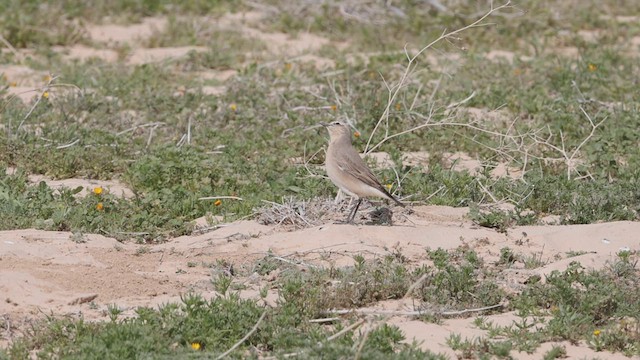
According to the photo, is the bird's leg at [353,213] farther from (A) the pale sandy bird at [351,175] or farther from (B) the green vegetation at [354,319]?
(B) the green vegetation at [354,319]

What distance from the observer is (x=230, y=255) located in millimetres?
8797

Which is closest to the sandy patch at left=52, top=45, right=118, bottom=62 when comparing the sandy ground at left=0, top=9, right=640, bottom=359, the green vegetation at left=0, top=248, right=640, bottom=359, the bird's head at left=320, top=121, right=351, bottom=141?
the sandy ground at left=0, top=9, right=640, bottom=359

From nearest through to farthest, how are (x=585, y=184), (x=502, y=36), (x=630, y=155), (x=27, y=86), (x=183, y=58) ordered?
(x=585, y=184)
(x=630, y=155)
(x=27, y=86)
(x=183, y=58)
(x=502, y=36)

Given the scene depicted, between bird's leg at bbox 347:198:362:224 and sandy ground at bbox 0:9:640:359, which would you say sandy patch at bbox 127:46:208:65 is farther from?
bird's leg at bbox 347:198:362:224

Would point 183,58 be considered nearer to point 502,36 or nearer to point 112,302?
A: point 502,36

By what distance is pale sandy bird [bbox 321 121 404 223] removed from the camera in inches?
374

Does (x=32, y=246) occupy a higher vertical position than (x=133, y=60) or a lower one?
higher

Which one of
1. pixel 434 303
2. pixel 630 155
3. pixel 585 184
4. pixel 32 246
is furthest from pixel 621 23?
pixel 32 246

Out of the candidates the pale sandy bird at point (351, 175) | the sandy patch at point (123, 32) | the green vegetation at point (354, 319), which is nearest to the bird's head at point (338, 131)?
the pale sandy bird at point (351, 175)

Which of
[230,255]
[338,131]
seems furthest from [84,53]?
[230,255]

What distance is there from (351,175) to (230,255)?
4.64ft

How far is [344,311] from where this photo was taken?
7.70 m

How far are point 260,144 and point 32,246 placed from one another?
11.6 ft

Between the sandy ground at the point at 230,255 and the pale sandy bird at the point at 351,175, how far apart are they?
1.30ft
